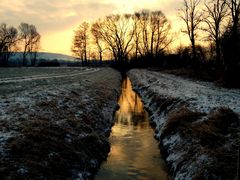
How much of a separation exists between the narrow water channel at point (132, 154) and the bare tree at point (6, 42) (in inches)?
3786

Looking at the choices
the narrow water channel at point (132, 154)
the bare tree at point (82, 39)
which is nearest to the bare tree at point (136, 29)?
the bare tree at point (82, 39)

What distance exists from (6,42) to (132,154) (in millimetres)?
106291

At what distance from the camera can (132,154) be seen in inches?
537

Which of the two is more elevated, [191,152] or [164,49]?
[164,49]

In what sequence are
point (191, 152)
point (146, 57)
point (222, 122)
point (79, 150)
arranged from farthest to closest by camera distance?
point (146, 57)
point (222, 122)
point (79, 150)
point (191, 152)

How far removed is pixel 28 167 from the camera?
362 inches

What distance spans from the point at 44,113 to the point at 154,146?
4881 millimetres

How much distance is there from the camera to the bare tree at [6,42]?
109856 mm

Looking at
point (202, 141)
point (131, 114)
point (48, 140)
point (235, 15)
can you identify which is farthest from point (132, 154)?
point (235, 15)

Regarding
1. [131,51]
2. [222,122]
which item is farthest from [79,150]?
[131,51]

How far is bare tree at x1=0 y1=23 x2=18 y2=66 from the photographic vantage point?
110 meters

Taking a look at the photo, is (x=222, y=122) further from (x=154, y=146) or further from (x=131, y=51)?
(x=131, y=51)

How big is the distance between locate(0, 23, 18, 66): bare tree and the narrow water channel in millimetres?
96172

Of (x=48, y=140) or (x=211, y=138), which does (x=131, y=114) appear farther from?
(x=48, y=140)
